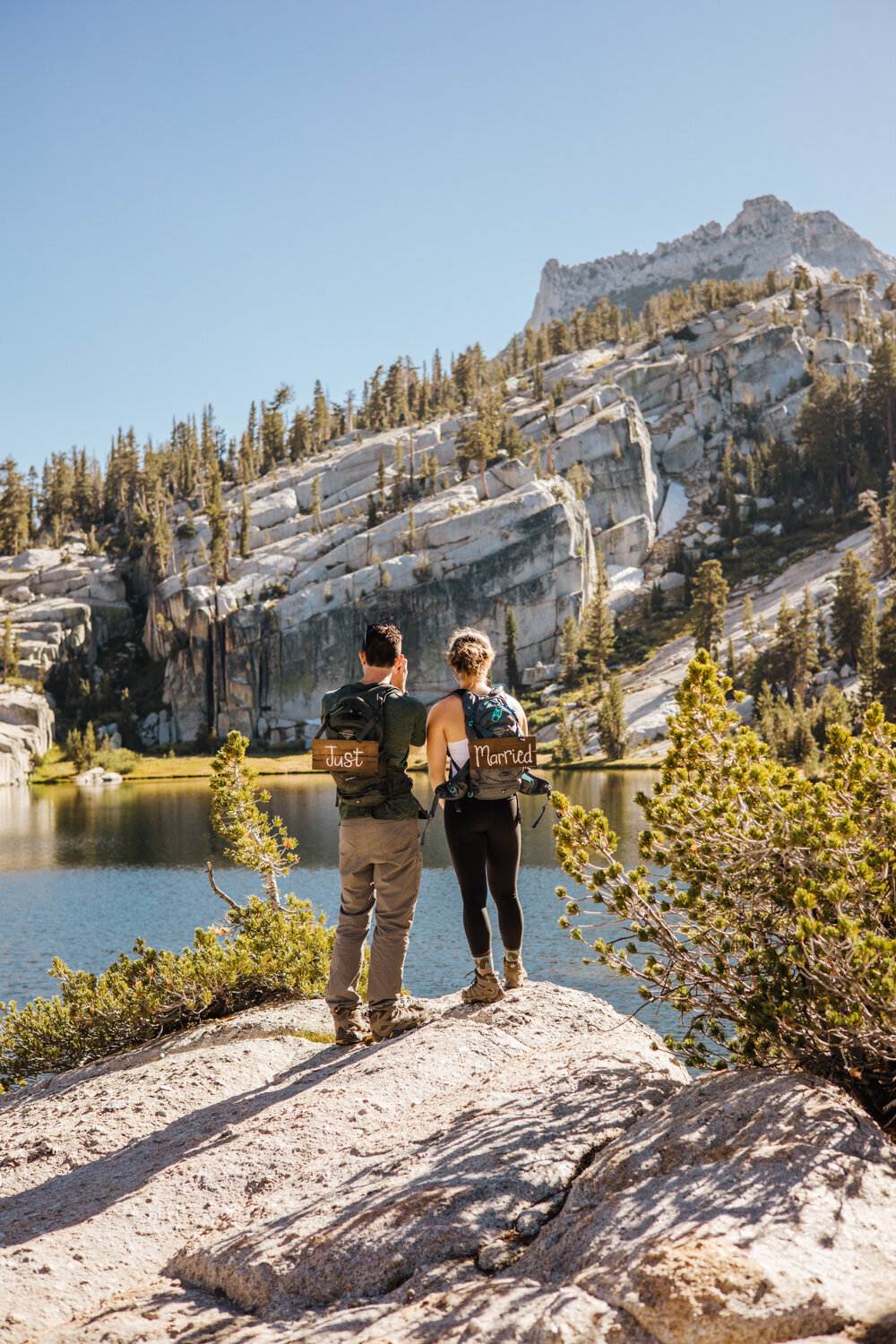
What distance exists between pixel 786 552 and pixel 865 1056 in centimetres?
10751

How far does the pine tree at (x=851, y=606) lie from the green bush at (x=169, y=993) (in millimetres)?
65144

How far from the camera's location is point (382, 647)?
21.5 feet

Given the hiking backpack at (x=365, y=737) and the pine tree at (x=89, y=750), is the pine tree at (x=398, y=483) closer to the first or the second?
the pine tree at (x=89, y=750)

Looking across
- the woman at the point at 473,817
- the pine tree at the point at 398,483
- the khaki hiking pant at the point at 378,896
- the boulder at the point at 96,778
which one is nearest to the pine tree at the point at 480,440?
the pine tree at the point at 398,483

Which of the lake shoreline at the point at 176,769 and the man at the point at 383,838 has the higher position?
the man at the point at 383,838

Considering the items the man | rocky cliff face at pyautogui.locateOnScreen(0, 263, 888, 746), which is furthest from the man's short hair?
rocky cliff face at pyautogui.locateOnScreen(0, 263, 888, 746)

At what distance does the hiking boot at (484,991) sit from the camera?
23.3 ft

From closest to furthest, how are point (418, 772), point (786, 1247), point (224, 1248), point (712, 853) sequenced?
1. point (786, 1247)
2. point (224, 1248)
3. point (712, 853)
4. point (418, 772)

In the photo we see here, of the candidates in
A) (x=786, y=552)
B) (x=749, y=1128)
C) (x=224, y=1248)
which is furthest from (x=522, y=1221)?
(x=786, y=552)

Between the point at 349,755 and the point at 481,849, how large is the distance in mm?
1229

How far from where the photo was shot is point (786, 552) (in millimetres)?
103812

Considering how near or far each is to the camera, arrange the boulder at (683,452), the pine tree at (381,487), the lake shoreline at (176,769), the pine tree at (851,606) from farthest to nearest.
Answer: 1. the boulder at (683,452)
2. the pine tree at (381,487)
3. the lake shoreline at (176,769)
4. the pine tree at (851,606)

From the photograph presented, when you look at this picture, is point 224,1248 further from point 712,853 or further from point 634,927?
point 712,853

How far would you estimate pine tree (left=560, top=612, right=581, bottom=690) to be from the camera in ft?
302
